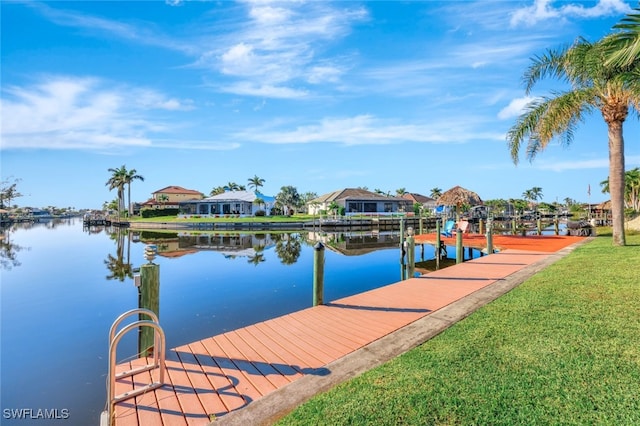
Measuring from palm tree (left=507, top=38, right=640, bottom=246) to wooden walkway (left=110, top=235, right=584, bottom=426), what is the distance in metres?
7.98

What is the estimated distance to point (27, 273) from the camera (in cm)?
1409

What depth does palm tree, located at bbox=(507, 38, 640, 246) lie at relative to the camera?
10920 millimetres

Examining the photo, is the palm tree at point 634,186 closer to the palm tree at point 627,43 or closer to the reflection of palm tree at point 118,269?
the palm tree at point 627,43

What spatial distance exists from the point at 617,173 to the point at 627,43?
6.71 m

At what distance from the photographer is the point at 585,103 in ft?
38.7

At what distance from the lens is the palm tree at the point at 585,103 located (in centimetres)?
1092

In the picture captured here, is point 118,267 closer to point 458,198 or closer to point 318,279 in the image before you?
point 318,279

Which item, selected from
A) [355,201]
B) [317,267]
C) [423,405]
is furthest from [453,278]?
[355,201]

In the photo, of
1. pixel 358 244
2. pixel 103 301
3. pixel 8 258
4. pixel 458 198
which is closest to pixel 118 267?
pixel 103 301

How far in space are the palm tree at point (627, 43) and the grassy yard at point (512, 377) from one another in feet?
14.2

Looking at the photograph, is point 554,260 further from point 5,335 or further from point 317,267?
point 5,335

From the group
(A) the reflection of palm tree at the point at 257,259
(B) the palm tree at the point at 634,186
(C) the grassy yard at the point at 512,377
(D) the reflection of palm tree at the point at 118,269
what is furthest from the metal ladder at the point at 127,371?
(B) the palm tree at the point at 634,186

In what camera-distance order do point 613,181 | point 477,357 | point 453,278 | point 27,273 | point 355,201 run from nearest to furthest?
1. point 477,357
2. point 453,278
3. point 613,181
4. point 27,273
5. point 355,201

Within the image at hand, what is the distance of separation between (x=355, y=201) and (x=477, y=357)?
152 ft
